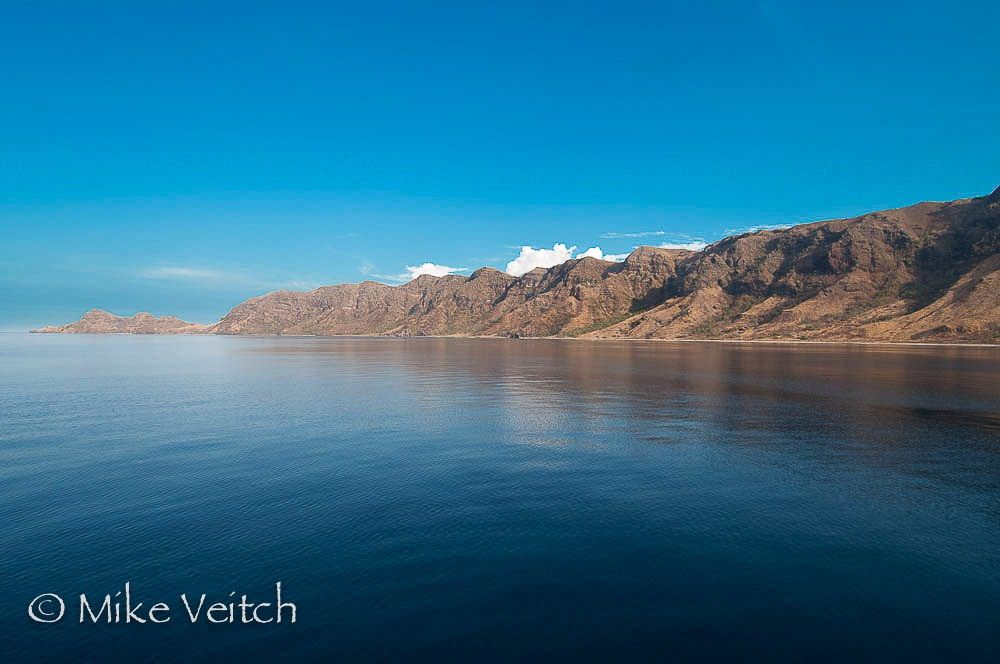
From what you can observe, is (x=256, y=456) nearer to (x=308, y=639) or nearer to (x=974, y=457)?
(x=308, y=639)

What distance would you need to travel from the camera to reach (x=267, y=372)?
112812 mm

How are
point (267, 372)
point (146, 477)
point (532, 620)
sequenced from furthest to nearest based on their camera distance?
point (267, 372) < point (146, 477) < point (532, 620)

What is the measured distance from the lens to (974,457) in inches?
1491

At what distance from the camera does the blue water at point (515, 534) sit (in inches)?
651

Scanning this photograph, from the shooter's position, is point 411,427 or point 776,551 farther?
point 411,427

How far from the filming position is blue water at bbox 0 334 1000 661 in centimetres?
1653

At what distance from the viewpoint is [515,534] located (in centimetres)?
2414

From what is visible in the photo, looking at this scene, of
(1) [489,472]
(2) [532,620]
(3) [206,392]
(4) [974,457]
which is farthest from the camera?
(3) [206,392]

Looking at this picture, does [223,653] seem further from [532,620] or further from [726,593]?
[726,593]

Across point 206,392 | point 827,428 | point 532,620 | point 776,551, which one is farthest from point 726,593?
point 206,392

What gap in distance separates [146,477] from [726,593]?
34707 millimetres

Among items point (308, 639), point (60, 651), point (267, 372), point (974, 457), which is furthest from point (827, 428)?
point (267, 372)

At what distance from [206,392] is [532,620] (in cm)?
7669

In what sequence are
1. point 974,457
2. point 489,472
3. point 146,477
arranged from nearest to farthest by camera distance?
point 146,477 < point 489,472 < point 974,457
